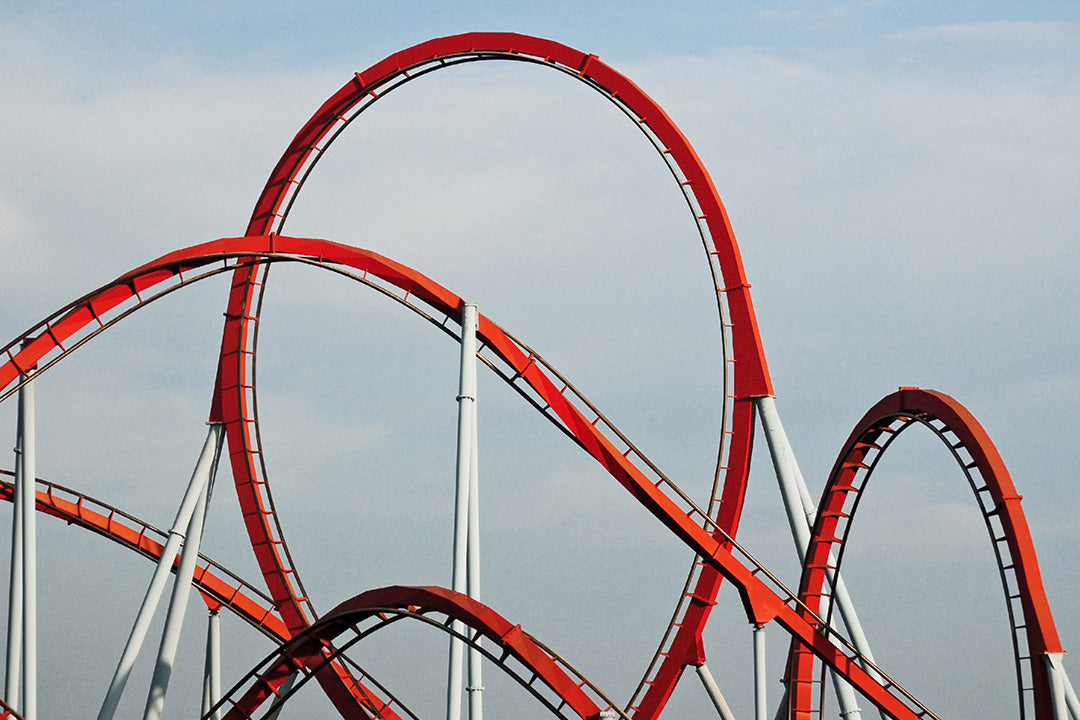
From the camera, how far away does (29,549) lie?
1522cm

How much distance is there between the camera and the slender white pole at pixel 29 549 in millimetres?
15148

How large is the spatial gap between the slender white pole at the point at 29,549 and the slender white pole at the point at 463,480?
4.71m

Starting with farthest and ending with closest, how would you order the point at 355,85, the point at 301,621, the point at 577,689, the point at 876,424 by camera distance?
the point at 355,85, the point at 301,621, the point at 876,424, the point at 577,689

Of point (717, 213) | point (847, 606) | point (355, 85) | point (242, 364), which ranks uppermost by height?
point (355, 85)

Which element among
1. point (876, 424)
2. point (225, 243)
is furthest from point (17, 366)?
point (876, 424)

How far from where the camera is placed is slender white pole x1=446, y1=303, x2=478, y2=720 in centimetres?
1305

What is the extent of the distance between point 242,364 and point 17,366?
2.83 meters

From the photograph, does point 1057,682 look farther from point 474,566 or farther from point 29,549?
point 29,549

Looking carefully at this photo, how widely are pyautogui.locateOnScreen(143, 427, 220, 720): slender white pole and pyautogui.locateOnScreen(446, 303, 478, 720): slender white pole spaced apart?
3.29 m

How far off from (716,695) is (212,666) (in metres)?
6.54

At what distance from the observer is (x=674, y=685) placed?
16188 mm

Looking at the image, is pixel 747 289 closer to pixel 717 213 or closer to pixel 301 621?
pixel 717 213

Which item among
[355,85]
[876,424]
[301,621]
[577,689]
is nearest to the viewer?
[577,689]

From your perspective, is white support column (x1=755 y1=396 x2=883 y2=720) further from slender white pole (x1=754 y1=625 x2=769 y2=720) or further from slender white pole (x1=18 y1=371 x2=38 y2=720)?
slender white pole (x1=18 y1=371 x2=38 y2=720)
